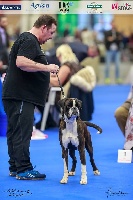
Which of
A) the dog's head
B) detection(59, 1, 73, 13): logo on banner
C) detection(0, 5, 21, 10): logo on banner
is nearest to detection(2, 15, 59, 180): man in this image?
the dog's head

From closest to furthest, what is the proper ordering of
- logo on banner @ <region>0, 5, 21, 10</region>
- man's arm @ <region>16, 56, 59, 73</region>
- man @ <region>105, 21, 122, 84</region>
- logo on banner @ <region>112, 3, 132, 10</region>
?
man's arm @ <region>16, 56, 59, 73</region> → logo on banner @ <region>112, 3, 132, 10</region> → logo on banner @ <region>0, 5, 21, 10</region> → man @ <region>105, 21, 122, 84</region>

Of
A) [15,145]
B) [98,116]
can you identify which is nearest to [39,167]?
[15,145]

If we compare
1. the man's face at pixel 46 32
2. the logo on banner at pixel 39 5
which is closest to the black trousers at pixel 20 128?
the man's face at pixel 46 32

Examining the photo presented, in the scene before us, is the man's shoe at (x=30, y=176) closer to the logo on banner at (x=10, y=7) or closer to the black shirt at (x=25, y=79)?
the black shirt at (x=25, y=79)

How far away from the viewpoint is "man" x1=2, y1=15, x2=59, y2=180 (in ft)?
20.4

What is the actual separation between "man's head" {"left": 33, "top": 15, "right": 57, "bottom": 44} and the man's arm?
36 cm

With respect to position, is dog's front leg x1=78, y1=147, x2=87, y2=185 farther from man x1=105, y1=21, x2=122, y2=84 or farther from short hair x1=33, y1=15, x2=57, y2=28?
man x1=105, y1=21, x2=122, y2=84

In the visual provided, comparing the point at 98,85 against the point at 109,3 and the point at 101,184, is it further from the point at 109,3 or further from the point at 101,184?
the point at 101,184

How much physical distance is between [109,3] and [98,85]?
1329cm

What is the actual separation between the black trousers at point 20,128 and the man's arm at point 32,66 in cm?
40

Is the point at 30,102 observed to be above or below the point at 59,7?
below

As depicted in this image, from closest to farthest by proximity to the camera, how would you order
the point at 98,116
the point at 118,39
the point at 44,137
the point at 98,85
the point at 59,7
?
the point at 59,7 < the point at 44,137 < the point at 98,116 < the point at 98,85 < the point at 118,39

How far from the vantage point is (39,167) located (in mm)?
7016

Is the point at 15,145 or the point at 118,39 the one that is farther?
the point at 118,39
